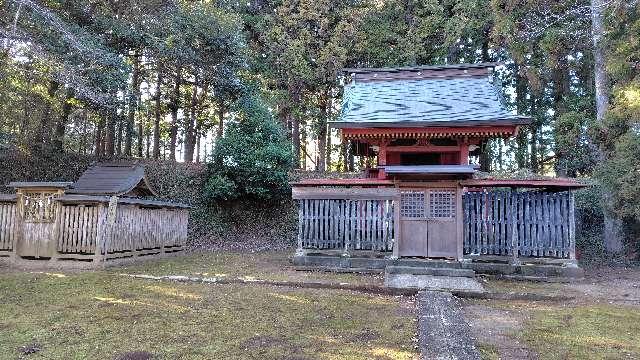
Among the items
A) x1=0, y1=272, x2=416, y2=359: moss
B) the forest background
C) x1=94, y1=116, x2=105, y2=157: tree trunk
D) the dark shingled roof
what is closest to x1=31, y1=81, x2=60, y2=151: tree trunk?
the forest background

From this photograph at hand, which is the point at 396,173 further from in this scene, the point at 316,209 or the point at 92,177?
the point at 92,177

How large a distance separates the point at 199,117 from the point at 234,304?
17.8 m

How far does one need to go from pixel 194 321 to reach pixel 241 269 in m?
4.82

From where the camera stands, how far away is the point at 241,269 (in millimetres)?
10289

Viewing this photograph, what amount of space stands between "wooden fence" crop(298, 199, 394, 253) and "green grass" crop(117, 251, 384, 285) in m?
0.90

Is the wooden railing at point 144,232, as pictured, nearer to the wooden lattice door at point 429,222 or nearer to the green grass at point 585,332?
the wooden lattice door at point 429,222

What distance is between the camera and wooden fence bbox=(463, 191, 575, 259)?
10.2m

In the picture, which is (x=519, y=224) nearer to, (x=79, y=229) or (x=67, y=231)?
(x=79, y=229)

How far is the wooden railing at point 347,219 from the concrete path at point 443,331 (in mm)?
3331

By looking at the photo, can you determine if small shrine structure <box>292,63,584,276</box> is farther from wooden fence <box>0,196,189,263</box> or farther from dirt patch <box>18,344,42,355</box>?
dirt patch <box>18,344,42,355</box>

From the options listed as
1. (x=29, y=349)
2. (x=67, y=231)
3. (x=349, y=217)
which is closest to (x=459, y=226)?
(x=349, y=217)

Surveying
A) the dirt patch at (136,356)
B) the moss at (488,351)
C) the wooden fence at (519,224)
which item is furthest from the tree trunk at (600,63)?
the dirt patch at (136,356)

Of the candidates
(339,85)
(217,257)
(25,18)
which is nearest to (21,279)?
(217,257)

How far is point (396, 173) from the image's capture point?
10.2 m
